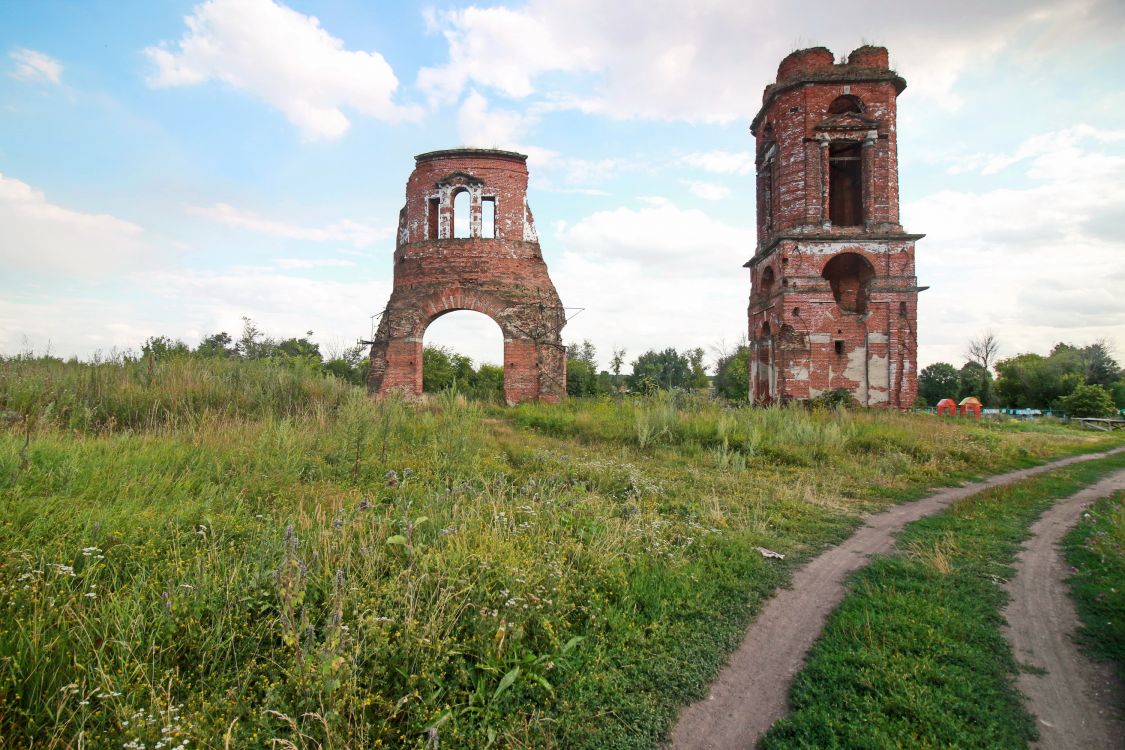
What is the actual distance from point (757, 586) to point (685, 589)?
706mm

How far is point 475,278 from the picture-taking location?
16.7m

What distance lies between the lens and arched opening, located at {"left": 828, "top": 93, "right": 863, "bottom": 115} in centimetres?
1886

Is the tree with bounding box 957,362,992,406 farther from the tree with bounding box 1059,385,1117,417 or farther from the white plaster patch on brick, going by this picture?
the white plaster patch on brick

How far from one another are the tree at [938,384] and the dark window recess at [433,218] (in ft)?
131

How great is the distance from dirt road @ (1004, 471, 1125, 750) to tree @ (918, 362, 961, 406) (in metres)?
44.3

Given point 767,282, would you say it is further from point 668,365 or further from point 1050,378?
point 668,365

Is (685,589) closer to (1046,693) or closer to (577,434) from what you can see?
(1046,693)

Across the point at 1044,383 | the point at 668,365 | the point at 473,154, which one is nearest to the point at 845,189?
the point at 473,154

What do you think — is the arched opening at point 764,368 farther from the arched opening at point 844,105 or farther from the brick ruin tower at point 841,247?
the arched opening at point 844,105

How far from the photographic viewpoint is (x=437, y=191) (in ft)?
57.2

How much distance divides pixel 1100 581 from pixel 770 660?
10.3 ft

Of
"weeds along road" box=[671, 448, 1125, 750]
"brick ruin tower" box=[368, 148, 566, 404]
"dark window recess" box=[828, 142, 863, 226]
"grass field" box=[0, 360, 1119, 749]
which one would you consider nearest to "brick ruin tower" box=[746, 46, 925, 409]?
"dark window recess" box=[828, 142, 863, 226]

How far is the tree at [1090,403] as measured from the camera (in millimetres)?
Answer: 28328

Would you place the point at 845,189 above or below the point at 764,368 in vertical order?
above
